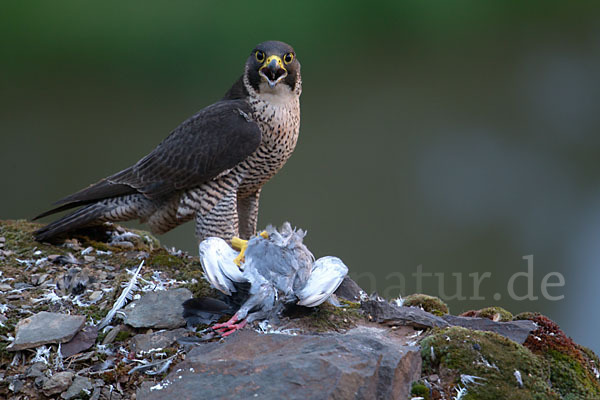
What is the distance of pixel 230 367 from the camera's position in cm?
210

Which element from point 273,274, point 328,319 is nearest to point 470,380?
point 328,319

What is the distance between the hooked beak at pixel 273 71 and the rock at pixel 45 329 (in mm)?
1583

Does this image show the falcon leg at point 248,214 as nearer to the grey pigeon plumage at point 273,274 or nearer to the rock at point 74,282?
the rock at point 74,282

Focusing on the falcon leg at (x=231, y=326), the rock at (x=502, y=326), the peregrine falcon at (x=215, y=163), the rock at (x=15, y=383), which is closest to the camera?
the rock at (x=15, y=383)

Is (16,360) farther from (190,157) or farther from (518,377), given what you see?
(518,377)

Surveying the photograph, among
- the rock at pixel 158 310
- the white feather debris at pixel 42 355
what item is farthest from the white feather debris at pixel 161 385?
the white feather debris at pixel 42 355

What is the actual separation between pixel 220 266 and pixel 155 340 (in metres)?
0.38

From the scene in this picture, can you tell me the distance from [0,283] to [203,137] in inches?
49.9

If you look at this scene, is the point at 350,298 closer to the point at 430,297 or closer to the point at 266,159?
the point at 430,297

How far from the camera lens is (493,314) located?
116 inches

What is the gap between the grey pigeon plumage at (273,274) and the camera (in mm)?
2510

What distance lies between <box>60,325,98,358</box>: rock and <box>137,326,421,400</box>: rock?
48 cm

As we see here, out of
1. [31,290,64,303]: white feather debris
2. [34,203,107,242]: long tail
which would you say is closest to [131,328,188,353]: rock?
[31,290,64,303]: white feather debris

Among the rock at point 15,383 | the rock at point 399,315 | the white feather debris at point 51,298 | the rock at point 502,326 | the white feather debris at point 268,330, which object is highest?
the white feather debris at point 268,330
